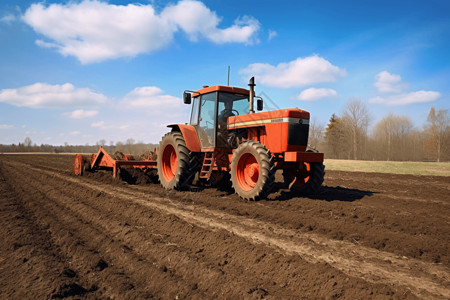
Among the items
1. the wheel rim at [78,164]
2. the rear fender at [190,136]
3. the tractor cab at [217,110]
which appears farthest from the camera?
the wheel rim at [78,164]

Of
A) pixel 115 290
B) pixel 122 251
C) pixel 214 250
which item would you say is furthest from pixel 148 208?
pixel 115 290

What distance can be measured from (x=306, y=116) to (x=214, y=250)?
395cm

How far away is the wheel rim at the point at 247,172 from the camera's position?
6.65 m

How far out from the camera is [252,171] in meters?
6.63

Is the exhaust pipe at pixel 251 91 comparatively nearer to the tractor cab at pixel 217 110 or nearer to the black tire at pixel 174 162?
the tractor cab at pixel 217 110

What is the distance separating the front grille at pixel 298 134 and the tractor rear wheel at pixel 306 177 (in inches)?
31.1

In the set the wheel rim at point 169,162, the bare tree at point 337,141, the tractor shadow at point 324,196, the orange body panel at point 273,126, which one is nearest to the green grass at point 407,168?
the tractor shadow at point 324,196

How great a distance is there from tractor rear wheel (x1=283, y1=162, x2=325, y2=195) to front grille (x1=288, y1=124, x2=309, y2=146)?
790 mm

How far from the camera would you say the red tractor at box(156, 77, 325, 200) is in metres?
6.46

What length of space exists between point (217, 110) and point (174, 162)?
2.26 meters

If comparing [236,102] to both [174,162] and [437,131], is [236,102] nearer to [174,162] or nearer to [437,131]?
[174,162]

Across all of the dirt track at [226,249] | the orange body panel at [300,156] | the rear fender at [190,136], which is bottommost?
the dirt track at [226,249]

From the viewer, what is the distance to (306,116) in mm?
6703

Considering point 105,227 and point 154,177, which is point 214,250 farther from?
point 154,177
